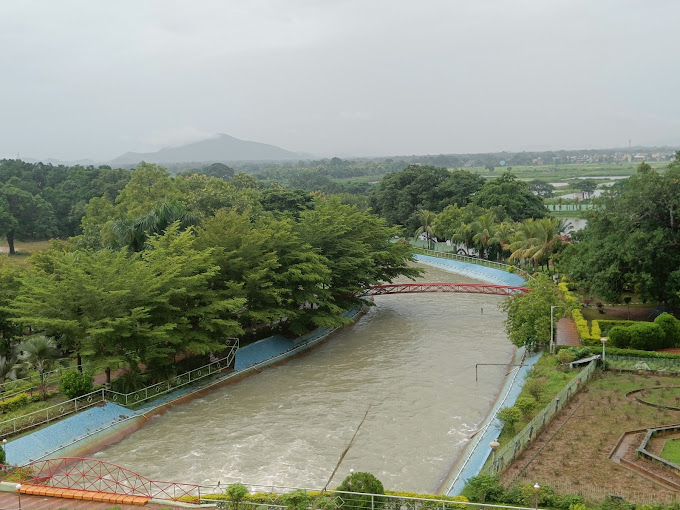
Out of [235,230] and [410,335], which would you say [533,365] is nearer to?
[410,335]

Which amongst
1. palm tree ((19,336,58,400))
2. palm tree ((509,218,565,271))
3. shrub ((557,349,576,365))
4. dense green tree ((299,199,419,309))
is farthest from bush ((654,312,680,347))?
palm tree ((19,336,58,400))

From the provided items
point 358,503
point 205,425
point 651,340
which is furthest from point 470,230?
point 358,503

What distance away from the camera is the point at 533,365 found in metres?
30.5

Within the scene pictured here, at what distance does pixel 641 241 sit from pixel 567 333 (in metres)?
6.20

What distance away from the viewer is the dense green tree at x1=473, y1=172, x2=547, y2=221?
234ft

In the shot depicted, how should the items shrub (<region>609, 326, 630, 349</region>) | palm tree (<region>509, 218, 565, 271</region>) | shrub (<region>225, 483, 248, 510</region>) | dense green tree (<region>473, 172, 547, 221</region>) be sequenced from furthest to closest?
dense green tree (<region>473, 172, 547, 221</region>) < palm tree (<region>509, 218, 565, 271</region>) < shrub (<region>609, 326, 630, 349</region>) < shrub (<region>225, 483, 248, 510</region>)

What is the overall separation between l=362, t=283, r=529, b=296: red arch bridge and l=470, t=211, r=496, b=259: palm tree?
12739 millimetres

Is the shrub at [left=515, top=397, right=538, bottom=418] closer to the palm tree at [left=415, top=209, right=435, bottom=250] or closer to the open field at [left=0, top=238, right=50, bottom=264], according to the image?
the palm tree at [left=415, top=209, right=435, bottom=250]

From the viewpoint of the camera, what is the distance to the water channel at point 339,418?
73.5 feet

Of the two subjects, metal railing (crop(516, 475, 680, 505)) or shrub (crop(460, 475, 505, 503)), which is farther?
metal railing (crop(516, 475, 680, 505))

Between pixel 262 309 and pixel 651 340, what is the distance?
19.7 metres

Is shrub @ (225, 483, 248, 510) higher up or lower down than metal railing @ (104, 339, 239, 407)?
higher up

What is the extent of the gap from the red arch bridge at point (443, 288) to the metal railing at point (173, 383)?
17.1 metres

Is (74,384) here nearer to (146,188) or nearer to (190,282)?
(190,282)
